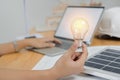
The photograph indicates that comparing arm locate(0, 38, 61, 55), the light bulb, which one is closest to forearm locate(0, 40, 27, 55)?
arm locate(0, 38, 61, 55)

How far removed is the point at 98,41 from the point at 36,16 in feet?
1.77

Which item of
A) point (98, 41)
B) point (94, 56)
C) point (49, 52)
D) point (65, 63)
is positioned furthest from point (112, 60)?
point (98, 41)

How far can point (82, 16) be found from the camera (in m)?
1.16

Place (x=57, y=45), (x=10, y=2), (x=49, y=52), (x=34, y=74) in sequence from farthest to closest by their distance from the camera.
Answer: (x=10, y=2) → (x=57, y=45) → (x=49, y=52) → (x=34, y=74)

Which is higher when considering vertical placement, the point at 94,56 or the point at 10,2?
the point at 10,2

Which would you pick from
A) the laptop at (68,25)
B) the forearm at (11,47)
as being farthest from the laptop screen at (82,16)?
the forearm at (11,47)

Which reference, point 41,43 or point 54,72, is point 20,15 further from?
point 54,72

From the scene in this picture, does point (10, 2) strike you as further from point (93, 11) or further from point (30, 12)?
point (93, 11)

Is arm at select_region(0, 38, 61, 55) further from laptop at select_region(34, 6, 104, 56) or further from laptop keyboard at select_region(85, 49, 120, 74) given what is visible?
laptop keyboard at select_region(85, 49, 120, 74)

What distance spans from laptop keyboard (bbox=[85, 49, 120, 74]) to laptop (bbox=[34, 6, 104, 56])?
211 millimetres

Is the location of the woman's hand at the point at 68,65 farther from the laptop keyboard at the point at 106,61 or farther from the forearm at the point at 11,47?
the forearm at the point at 11,47

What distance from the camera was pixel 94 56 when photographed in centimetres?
78

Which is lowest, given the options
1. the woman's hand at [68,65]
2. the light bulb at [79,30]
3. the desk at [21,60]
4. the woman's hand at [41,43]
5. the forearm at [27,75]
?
the desk at [21,60]

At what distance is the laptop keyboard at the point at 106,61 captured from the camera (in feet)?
2.14
